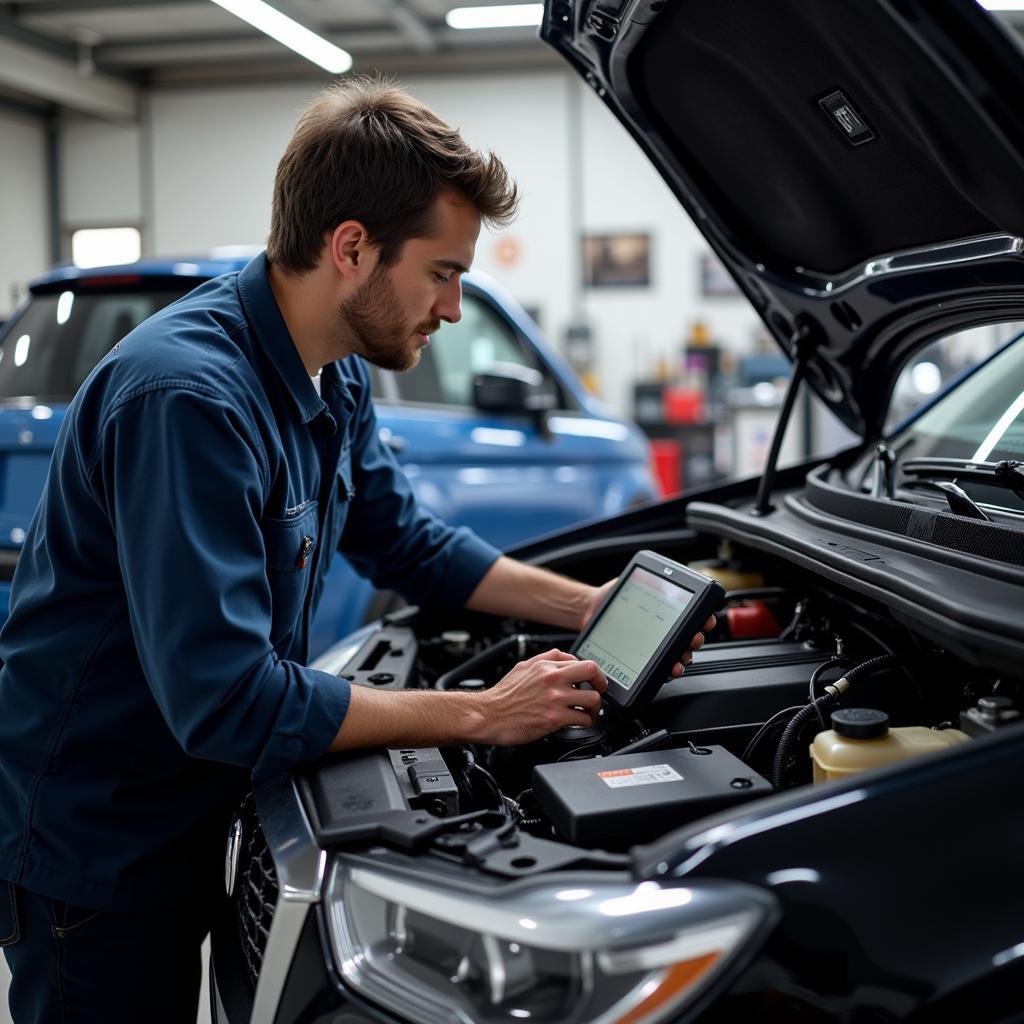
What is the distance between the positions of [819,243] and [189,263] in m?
2.04

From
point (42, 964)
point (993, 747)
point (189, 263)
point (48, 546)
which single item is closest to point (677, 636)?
point (993, 747)

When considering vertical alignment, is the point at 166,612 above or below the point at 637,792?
above

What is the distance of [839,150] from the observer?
164 cm

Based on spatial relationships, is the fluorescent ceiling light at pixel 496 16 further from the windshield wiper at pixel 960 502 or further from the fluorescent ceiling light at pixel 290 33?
the windshield wiper at pixel 960 502

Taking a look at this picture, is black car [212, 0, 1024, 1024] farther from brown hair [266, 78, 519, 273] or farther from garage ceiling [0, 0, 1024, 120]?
garage ceiling [0, 0, 1024, 120]

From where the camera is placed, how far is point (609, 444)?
4324 millimetres

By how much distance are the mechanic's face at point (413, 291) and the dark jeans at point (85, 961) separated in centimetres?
85

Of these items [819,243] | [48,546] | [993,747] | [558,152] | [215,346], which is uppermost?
[558,152]

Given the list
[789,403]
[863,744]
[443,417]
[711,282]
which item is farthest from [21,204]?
[863,744]

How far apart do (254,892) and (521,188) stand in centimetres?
954

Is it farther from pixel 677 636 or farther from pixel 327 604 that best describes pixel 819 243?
pixel 327 604

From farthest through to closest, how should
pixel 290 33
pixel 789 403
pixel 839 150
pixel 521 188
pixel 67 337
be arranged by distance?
pixel 521 188 < pixel 290 33 < pixel 67 337 < pixel 789 403 < pixel 839 150

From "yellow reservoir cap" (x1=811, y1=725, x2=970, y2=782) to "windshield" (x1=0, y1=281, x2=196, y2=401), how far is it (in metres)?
2.55

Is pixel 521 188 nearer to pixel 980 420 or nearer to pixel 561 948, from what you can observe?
pixel 980 420
